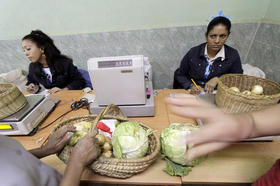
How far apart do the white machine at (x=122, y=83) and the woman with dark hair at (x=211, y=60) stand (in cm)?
63

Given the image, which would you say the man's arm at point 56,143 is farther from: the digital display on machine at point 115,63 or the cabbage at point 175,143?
the cabbage at point 175,143

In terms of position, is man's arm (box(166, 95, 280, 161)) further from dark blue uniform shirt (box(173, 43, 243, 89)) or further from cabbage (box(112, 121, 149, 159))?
dark blue uniform shirt (box(173, 43, 243, 89))

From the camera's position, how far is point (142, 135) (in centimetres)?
70

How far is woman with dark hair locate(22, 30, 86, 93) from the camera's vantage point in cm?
158

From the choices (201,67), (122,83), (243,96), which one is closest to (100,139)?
(122,83)

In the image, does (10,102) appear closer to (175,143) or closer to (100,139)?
(100,139)

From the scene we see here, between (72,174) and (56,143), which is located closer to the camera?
(72,174)

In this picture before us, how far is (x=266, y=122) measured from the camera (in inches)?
16.2

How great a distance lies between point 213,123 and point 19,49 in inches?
127

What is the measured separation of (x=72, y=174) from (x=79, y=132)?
0.24m

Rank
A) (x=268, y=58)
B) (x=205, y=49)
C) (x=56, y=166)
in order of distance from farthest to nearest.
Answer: (x=268, y=58), (x=205, y=49), (x=56, y=166)

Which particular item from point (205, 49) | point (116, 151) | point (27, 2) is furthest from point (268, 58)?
point (27, 2)

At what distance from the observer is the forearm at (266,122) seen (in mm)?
407

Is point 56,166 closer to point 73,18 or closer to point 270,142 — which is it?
point 270,142
